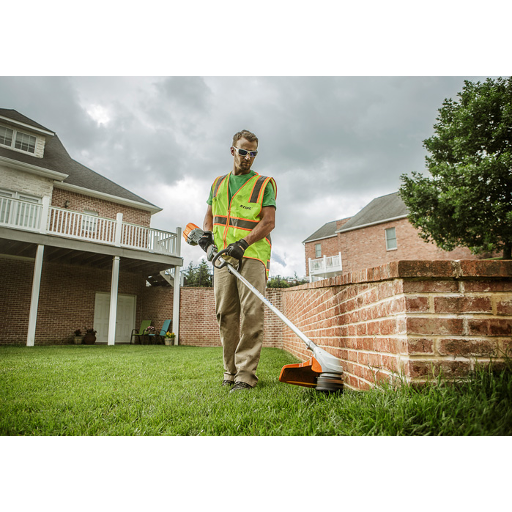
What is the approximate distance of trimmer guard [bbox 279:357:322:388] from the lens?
6.72 ft

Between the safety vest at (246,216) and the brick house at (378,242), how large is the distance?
58.9 feet

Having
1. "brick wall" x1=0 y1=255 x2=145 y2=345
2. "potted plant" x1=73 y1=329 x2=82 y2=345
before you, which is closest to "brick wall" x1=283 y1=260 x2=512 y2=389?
"potted plant" x1=73 y1=329 x2=82 y2=345

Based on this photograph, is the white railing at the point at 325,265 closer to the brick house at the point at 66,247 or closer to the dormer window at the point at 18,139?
the brick house at the point at 66,247

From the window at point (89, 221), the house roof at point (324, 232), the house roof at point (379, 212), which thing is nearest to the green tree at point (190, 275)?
the house roof at point (324, 232)

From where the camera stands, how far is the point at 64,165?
14148 mm

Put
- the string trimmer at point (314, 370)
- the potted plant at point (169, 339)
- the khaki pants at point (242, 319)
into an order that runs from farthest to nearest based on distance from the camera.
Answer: the potted plant at point (169, 339)
the khaki pants at point (242, 319)
the string trimmer at point (314, 370)

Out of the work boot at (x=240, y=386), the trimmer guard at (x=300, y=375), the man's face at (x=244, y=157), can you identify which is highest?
the man's face at (x=244, y=157)

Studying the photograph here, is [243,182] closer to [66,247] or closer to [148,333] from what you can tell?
[66,247]

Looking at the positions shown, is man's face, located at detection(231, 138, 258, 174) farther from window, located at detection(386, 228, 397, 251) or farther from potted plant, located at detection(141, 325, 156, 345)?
→ window, located at detection(386, 228, 397, 251)

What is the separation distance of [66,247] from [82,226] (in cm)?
136

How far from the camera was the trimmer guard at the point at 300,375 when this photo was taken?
2.05 metres

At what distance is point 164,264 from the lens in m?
13.6
